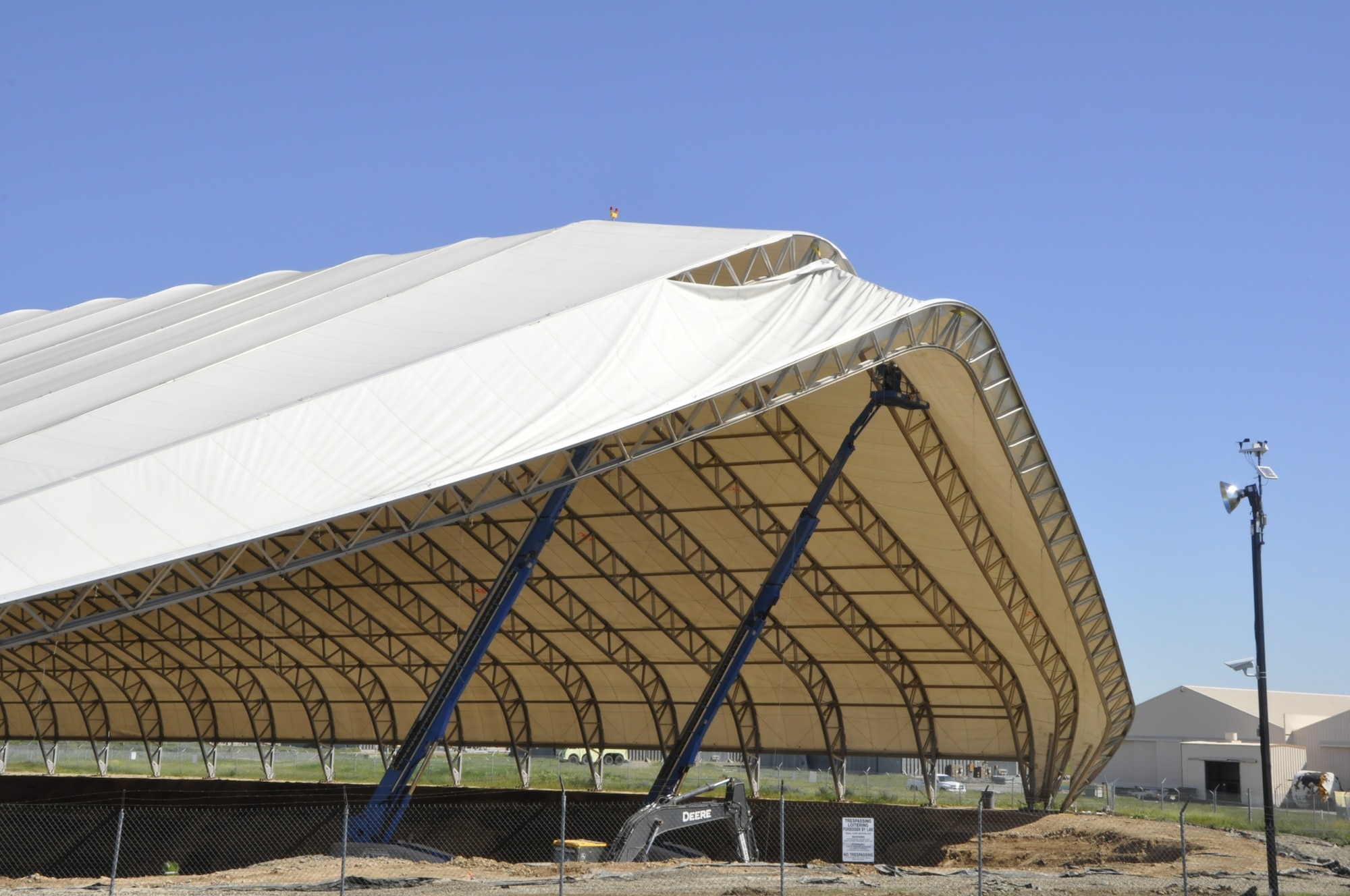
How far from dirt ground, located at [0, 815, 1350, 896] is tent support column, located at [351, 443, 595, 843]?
1682 mm

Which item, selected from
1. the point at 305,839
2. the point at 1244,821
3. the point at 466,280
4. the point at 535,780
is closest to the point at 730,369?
the point at 466,280

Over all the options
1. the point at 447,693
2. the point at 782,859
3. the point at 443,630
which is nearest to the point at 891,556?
the point at 447,693

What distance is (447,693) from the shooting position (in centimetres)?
2961

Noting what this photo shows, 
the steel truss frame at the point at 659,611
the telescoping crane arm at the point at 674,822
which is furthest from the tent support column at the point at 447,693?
the steel truss frame at the point at 659,611

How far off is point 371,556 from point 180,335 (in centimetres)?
1591

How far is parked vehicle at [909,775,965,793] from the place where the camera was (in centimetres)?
5038

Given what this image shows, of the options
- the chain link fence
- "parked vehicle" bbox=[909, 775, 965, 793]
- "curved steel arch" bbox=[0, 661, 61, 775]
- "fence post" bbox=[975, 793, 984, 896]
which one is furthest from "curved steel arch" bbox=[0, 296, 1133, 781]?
"curved steel arch" bbox=[0, 661, 61, 775]

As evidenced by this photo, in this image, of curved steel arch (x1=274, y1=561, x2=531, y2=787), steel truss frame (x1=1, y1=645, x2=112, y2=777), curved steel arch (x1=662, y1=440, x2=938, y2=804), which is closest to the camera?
curved steel arch (x1=662, y1=440, x2=938, y2=804)

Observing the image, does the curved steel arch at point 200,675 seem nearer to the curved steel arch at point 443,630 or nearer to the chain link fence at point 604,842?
the chain link fence at point 604,842

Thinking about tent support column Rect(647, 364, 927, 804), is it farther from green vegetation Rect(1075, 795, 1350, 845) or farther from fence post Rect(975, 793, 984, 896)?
green vegetation Rect(1075, 795, 1350, 845)

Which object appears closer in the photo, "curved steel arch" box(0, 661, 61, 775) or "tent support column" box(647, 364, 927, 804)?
"tent support column" box(647, 364, 927, 804)

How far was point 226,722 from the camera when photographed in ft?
201

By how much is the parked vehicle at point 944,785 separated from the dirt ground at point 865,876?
13285mm

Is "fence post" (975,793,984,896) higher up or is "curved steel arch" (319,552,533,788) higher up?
"curved steel arch" (319,552,533,788)
